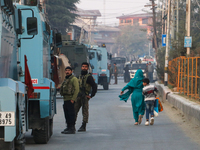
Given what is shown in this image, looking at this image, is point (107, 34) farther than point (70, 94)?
Yes

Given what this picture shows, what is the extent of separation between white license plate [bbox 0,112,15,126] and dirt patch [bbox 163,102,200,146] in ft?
15.9

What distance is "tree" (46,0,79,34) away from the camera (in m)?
49.9

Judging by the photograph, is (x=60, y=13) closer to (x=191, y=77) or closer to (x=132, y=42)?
(x=191, y=77)

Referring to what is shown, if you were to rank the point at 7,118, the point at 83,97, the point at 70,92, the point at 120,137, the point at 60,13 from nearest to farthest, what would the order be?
→ the point at 7,118
the point at 120,137
the point at 70,92
the point at 83,97
the point at 60,13

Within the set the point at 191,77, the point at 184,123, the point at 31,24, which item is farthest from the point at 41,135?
the point at 191,77

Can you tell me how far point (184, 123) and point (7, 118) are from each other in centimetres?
840

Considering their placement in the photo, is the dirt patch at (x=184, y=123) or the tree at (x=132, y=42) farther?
the tree at (x=132, y=42)

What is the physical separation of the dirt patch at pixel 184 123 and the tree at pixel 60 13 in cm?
3224

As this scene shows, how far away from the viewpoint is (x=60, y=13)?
50656 mm

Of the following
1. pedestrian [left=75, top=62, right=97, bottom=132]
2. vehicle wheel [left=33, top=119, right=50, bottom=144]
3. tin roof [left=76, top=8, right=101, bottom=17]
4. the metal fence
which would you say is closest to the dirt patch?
→ the metal fence

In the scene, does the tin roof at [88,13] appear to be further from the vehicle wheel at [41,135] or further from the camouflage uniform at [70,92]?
the vehicle wheel at [41,135]

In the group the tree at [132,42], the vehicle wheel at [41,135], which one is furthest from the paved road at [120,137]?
the tree at [132,42]

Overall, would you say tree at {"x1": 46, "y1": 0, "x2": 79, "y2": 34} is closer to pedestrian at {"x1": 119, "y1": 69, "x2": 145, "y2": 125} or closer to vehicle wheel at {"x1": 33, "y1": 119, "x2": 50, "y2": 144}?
pedestrian at {"x1": 119, "y1": 69, "x2": 145, "y2": 125}

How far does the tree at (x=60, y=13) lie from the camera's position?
4987cm
